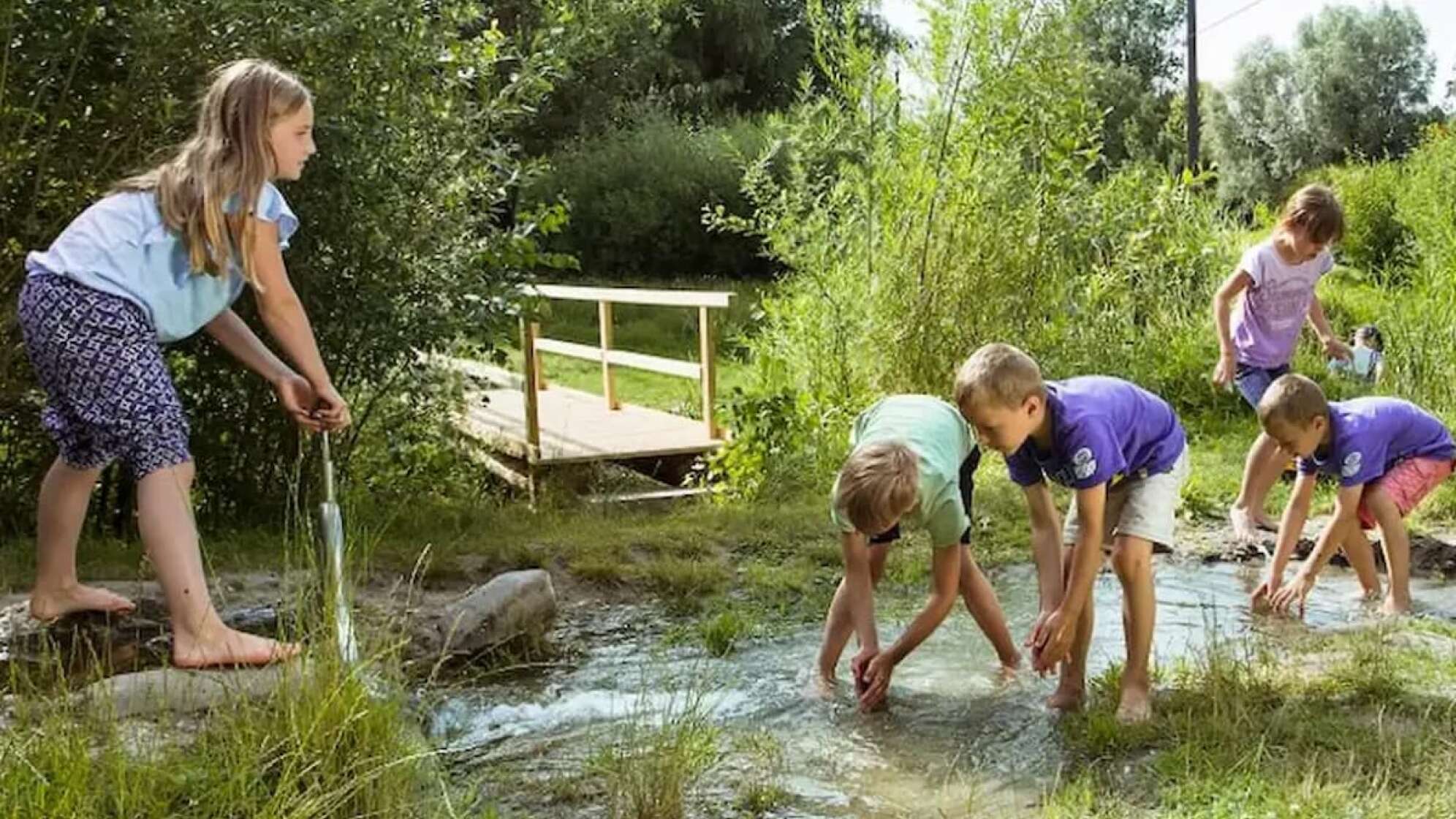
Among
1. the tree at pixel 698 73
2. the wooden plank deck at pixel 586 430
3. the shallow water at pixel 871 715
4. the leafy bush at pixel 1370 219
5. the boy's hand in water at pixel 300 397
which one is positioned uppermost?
the tree at pixel 698 73

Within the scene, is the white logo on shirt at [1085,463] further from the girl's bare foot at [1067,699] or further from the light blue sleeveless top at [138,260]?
the light blue sleeveless top at [138,260]

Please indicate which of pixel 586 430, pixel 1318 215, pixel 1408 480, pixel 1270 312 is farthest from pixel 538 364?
pixel 1408 480

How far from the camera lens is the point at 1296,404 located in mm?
5066

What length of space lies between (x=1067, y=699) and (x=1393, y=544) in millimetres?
1753

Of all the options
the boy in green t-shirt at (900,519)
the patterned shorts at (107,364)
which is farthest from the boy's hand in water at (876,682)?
the patterned shorts at (107,364)

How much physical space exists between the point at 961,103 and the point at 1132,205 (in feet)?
4.83

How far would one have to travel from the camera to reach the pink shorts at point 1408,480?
5336 mm

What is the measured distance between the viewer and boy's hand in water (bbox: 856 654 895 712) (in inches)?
171

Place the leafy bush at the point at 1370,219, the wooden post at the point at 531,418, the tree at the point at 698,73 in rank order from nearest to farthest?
the wooden post at the point at 531,418 < the leafy bush at the point at 1370,219 < the tree at the point at 698,73

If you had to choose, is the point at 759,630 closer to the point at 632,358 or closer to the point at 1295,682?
the point at 1295,682

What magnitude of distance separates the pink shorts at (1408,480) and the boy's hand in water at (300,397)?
12.5 ft

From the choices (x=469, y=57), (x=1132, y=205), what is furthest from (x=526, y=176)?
(x=1132, y=205)

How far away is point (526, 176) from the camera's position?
269 inches

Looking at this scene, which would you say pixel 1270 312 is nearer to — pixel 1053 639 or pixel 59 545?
pixel 1053 639
